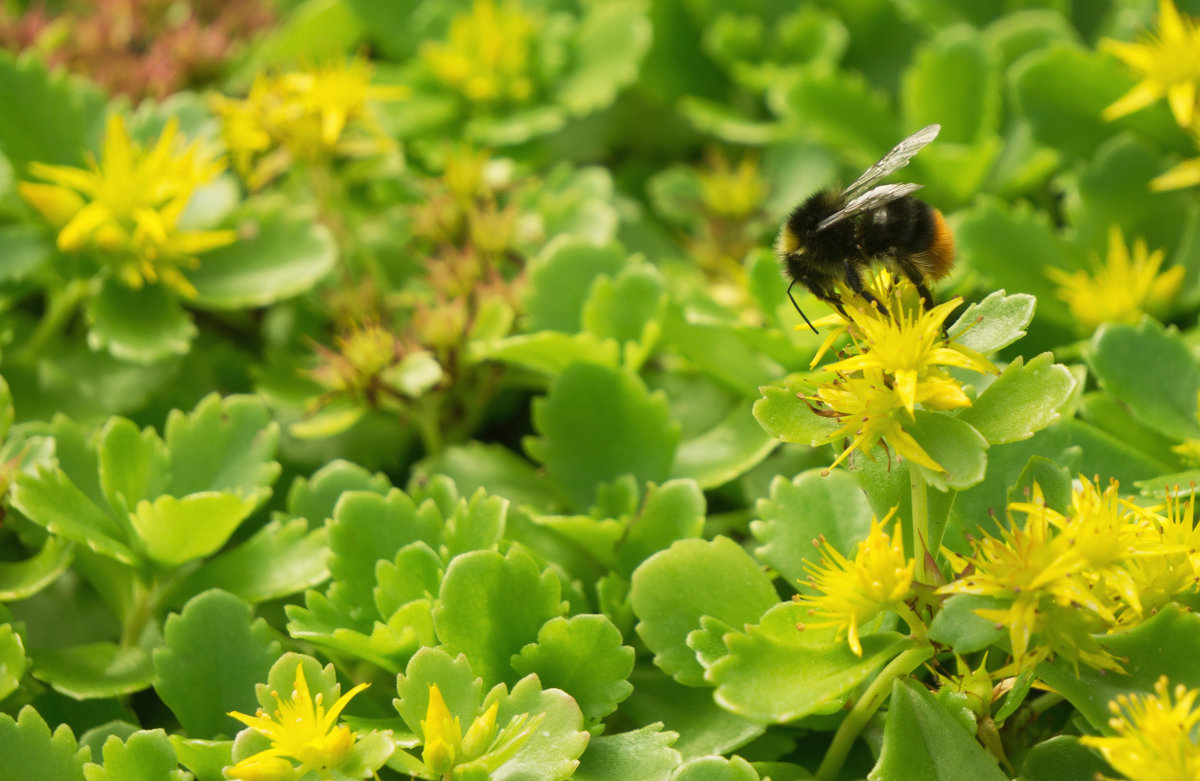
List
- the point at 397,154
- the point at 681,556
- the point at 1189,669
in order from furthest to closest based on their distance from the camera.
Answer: the point at 397,154 < the point at 681,556 < the point at 1189,669

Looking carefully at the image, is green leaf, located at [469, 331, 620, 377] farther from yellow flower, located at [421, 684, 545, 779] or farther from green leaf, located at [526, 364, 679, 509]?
yellow flower, located at [421, 684, 545, 779]

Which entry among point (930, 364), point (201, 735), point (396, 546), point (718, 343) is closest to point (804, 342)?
point (718, 343)

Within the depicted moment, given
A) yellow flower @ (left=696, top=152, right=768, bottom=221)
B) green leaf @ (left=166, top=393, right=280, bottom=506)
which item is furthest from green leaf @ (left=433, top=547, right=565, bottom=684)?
yellow flower @ (left=696, top=152, right=768, bottom=221)

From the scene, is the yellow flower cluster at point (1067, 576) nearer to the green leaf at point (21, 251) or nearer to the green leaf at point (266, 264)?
the green leaf at point (266, 264)

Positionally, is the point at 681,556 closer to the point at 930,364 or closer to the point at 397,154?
the point at 930,364

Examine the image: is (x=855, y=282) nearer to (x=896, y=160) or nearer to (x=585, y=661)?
(x=896, y=160)

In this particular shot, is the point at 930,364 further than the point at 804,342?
No

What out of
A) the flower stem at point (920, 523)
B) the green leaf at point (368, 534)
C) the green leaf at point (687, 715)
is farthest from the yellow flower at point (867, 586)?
the green leaf at point (368, 534)
